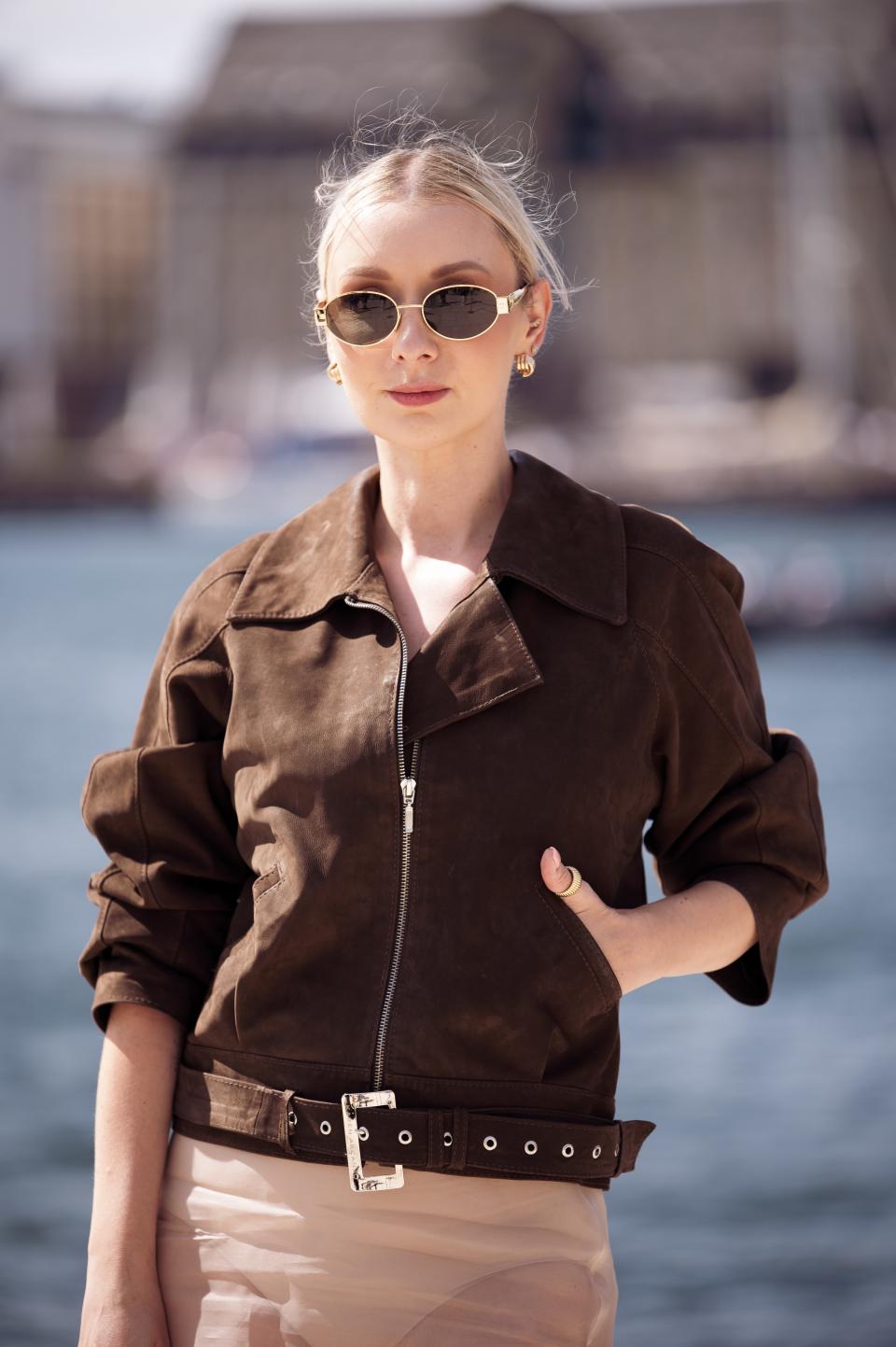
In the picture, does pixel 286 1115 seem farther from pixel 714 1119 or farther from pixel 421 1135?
pixel 714 1119

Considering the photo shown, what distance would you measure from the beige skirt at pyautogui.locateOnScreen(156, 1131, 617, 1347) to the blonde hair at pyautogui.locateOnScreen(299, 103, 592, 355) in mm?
580

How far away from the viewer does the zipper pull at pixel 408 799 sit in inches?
44.0

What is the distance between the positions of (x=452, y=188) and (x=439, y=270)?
5cm

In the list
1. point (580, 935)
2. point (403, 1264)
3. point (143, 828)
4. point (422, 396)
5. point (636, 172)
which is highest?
point (636, 172)

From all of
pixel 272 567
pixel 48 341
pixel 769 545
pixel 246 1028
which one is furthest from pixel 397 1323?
pixel 48 341

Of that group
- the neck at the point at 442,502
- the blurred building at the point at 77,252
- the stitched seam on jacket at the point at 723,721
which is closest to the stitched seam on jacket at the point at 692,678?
the stitched seam on jacket at the point at 723,721

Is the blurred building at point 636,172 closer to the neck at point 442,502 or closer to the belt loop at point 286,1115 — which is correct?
the neck at point 442,502

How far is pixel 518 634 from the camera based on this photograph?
3.74ft

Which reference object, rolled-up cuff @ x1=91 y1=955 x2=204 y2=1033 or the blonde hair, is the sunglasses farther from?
rolled-up cuff @ x1=91 y1=955 x2=204 y2=1033

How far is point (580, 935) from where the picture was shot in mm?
1115

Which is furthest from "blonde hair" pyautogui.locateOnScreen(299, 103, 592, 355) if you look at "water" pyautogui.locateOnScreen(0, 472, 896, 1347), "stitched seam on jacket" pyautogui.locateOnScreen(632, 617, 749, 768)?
"water" pyautogui.locateOnScreen(0, 472, 896, 1347)

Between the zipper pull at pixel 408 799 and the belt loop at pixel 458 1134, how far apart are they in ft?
0.56

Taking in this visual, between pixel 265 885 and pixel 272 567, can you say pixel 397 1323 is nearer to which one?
pixel 265 885

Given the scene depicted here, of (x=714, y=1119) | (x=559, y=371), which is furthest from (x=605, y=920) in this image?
(x=559, y=371)
